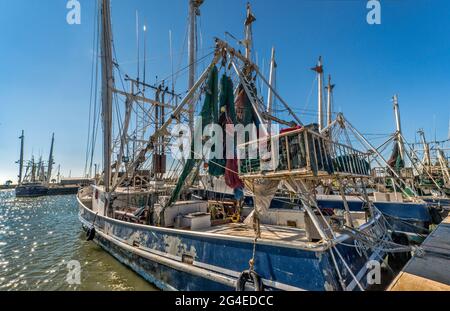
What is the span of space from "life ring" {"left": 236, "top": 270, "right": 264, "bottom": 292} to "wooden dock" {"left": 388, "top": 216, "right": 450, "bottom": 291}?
10.0ft

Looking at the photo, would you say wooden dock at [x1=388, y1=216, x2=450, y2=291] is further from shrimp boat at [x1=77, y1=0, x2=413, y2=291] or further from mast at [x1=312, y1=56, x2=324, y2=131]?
mast at [x1=312, y1=56, x2=324, y2=131]

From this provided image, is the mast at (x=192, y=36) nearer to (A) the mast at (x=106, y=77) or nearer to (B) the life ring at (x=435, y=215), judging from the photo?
(A) the mast at (x=106, y=77)

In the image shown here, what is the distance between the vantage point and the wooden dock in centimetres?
510

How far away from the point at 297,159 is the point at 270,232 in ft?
13.5

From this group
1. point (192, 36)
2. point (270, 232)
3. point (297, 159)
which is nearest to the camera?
point (297, 159)

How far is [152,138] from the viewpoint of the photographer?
34.8 ft

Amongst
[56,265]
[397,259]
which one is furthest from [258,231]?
[56,265]

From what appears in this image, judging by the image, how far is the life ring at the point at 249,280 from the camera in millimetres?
5355

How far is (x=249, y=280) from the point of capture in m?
5.66

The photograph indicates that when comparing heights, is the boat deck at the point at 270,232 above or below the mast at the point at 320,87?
below

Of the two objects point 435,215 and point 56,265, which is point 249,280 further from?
point 435,215

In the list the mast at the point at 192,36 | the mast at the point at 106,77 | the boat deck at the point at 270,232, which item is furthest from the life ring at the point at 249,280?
the mast at the point at 192,36

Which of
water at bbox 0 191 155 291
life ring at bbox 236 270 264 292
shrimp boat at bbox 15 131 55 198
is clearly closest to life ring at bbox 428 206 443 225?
life ring at bbox 236 270 264 292

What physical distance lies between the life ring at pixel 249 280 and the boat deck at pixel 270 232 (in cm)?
144
